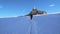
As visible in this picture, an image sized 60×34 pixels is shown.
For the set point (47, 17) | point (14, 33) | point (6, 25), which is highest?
point (47, 17)

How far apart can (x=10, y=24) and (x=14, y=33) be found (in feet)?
0.62

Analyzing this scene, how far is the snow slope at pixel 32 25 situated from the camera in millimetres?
1738

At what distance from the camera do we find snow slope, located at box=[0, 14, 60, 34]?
5.70 ft

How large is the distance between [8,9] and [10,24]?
8.00 m

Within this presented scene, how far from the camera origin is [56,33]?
1696 mm

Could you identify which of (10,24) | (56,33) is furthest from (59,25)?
(10,24)

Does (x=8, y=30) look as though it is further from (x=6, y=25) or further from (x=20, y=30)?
(x=20, y=30)

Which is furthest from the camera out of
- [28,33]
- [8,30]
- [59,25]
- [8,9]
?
[8,9]

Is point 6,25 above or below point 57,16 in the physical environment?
below

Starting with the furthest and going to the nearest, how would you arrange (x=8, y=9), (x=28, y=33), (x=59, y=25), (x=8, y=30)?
(x=8, y=9) → (x=8, y=30) → (x=28, y=33) → (x=59, y=25)

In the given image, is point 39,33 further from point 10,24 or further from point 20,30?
point 10,24

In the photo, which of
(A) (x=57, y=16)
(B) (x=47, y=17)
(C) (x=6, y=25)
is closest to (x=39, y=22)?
(B) (x=47, y=17)

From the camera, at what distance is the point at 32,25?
185 cm

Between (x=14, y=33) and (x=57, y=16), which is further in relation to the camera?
(x=14, y=33)
